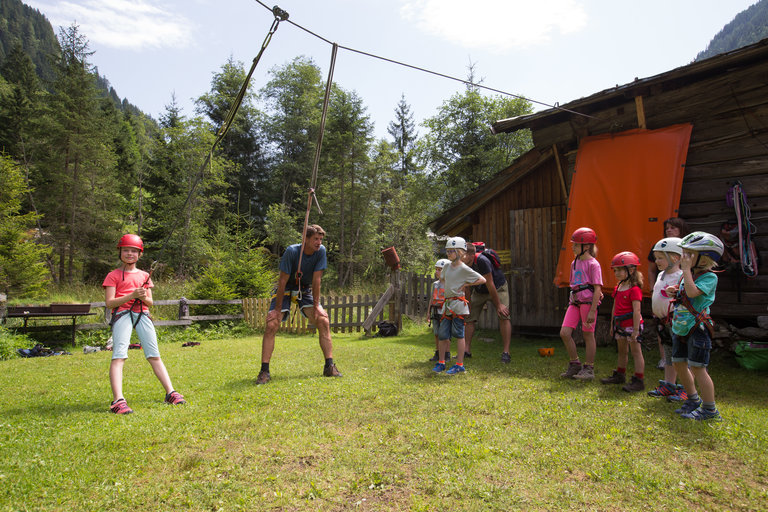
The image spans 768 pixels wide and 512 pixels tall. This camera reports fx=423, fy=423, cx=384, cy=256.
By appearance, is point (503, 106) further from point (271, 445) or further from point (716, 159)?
point (271, 445)

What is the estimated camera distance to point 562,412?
167 inches

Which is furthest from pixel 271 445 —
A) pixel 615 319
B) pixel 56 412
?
pixel 615 319

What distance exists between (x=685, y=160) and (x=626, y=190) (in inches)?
38.8

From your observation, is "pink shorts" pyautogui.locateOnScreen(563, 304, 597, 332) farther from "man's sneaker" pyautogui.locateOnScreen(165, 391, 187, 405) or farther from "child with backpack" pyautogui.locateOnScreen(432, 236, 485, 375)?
"man's sneaker" pyautogui.locateOnScreen(165, 391, 187, 405)

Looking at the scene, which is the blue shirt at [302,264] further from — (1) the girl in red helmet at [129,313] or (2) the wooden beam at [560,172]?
(2) the wooden beam at [560,172]

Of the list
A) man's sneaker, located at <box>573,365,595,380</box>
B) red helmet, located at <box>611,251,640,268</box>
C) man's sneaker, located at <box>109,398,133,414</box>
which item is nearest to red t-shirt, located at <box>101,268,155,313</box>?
man's sneaker, located at <box>109,398,133,414</box>

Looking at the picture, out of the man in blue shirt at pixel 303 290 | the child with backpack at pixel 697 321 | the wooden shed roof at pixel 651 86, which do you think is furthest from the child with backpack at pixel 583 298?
the man in blue shirt at pixel 303 290

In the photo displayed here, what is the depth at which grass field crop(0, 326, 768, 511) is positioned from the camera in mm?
2596

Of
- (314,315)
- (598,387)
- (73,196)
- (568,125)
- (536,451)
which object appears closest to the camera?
(536,451)

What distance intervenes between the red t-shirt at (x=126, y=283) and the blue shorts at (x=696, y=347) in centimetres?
559

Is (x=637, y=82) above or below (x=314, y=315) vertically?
above

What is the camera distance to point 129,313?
4.78m

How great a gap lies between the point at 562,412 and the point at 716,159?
18.4 feet

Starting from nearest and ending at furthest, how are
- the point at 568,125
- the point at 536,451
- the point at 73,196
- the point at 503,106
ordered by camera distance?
the point at 536,451 → the point at 568,125 → the point at 73,196 → the point at 503,106
